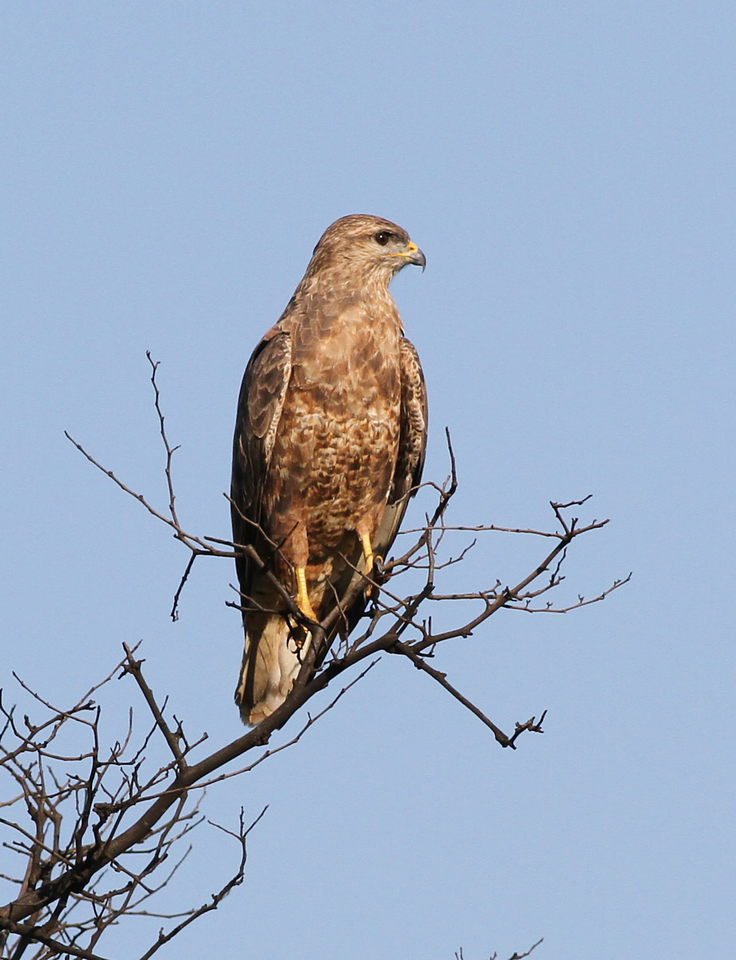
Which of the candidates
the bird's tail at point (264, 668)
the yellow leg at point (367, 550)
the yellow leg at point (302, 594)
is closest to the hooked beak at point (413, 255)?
the yellow leg at point (367, 550)

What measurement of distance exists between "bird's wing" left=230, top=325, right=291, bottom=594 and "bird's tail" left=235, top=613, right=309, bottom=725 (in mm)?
299

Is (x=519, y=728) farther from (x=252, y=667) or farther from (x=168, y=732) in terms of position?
(x=252, y=667)

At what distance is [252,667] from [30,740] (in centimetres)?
242

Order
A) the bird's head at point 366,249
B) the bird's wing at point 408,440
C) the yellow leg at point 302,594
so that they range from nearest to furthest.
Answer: the yellow leg at point 302,594, the bird's wing at point 408,440, the bird's head at point 366,249

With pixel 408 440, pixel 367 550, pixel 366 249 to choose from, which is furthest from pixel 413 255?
pixel 367 550

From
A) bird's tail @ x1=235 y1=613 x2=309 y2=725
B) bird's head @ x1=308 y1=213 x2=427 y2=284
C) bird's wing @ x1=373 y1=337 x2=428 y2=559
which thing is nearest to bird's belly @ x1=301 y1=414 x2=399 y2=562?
A: bird's wing @ x1=373 y1=337 x2=428 y2=559

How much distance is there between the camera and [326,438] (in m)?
6.67

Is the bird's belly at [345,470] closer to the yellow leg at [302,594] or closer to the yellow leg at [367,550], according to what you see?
the yellow leg at [367,550]

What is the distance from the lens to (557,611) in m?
5.02

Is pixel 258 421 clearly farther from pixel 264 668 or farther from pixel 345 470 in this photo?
pixel 264 668

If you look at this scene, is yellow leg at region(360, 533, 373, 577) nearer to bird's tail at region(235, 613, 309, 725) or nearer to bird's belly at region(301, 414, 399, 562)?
bird's belly at region(301, 414, 399, 562)

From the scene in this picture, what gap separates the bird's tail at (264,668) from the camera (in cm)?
702

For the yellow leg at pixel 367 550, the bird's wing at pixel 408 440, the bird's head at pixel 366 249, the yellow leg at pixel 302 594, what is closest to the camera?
the yellow leg at pixel 302 594

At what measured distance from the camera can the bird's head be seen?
281 inches
